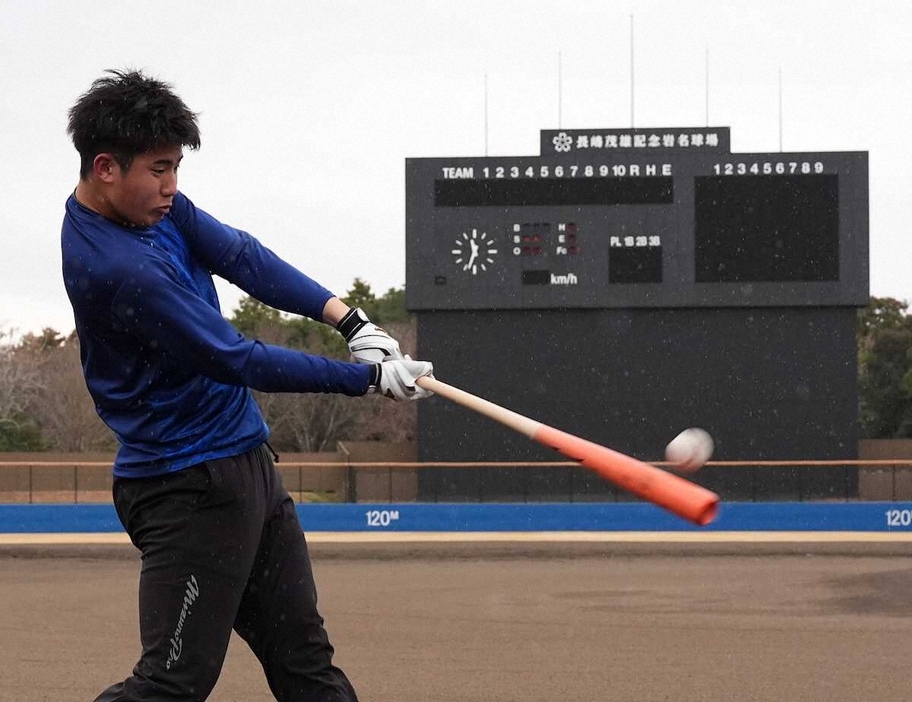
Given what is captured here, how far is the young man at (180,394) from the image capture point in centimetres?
294

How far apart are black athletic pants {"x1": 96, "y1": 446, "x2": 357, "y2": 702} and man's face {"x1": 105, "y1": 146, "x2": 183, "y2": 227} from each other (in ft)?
2.02

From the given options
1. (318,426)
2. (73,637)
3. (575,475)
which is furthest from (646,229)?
(318,426)

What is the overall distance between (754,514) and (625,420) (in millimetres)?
4422

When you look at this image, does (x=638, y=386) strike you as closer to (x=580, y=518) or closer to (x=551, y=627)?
(x=580, y=518)

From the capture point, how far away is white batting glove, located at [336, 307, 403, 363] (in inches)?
127

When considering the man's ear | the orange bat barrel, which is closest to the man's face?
the man's ear

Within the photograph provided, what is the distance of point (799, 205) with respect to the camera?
19359 mm

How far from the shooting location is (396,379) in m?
3.12

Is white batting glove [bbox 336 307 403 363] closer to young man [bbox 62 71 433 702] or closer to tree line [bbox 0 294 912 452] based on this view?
young man [bbox 62 71 433 702]

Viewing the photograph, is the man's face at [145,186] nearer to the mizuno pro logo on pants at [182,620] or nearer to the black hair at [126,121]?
the black hair at [126,121]

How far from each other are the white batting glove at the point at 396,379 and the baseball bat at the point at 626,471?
4 cm

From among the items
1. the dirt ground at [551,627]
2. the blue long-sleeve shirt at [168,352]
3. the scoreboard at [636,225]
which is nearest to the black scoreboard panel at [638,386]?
the scoreboard at [636,225]

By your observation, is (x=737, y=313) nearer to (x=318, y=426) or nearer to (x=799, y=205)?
(x=799, y=205)

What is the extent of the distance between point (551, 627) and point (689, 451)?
459 centimetres
